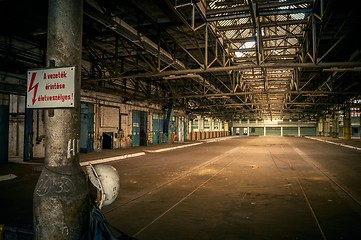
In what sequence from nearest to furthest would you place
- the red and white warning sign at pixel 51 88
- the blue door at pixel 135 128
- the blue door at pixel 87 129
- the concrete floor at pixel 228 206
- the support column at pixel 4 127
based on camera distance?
1. the red and white warning sign at pixel 51 88
2. the concrete floor at pixel 228 206
3. the support column at pixel 4 127
4. the blue door at pixel 87 129
5. the blue door at pixel 135 128

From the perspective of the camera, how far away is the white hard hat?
3.00 meters

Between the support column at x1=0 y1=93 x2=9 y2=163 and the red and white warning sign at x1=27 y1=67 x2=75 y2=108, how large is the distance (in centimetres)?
1018

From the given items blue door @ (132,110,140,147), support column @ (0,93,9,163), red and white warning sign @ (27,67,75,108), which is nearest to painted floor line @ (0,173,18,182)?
support column @ (0,93,9,163)

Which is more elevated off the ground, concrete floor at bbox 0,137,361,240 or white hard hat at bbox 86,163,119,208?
white hard hat at bbox 86,163,119,208

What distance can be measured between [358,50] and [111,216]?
12438 mm

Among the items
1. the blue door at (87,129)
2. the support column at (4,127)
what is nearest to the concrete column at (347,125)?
the blue door at (87,129)

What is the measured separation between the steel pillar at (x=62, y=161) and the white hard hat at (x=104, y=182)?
24 centimetres

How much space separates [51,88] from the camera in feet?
9.17

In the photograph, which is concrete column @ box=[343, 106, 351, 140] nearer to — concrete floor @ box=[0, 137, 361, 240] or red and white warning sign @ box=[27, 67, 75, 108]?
concrete floor @ box=[0, 137, 361, 240]

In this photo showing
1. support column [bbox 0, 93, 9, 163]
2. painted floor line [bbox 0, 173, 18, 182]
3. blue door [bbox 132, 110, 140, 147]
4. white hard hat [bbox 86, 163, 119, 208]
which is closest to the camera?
white hard hat [bbox 86, 163, 119, 208]

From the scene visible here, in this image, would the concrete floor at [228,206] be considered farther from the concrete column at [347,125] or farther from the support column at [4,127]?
the concrete column at [347,125]

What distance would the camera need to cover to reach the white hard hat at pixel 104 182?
300 centimetres

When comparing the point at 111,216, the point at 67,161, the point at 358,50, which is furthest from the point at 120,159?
the point at 358,50

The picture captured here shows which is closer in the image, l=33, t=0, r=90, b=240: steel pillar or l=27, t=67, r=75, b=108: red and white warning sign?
l=33, t=0, r=90, b=240: steel pillar
